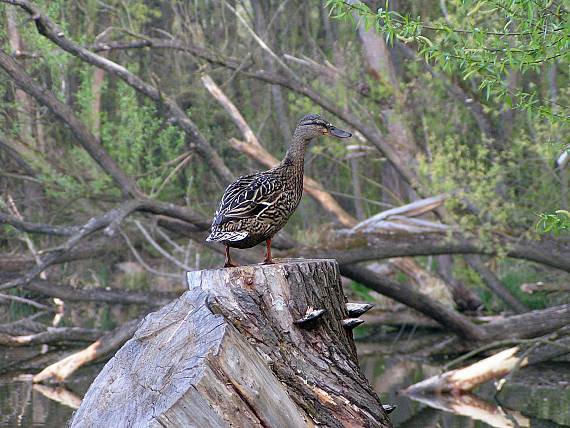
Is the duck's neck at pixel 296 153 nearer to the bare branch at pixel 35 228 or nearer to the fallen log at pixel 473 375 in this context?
the fallen log at pixel 473 375

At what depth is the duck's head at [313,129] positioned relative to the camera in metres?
6.41

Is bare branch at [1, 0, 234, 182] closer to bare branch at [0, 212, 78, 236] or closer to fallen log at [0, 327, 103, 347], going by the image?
bare branch at [0, 212, 78, 236]

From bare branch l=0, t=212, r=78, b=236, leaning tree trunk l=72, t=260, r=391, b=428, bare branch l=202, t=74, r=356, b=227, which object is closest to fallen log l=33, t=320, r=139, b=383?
bare branch l=0, t=212, r=78, b=236

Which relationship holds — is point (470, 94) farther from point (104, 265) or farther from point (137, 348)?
point (137, 348)

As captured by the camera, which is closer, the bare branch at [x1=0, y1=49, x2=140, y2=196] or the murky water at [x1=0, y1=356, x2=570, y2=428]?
the murky water at [x1=0, y1=356, x2=570, y2=428]

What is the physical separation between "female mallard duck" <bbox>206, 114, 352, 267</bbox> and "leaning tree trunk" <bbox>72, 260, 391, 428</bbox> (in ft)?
1.45

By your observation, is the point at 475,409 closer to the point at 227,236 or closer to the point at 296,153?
the point at 296,153

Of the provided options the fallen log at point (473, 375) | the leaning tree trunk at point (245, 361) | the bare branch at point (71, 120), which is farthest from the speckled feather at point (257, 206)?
the bare branch at point (71, 120)

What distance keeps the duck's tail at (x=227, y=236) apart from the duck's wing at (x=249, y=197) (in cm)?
7

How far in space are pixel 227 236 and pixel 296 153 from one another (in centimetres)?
88

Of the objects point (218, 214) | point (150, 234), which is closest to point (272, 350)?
point (218, 214)

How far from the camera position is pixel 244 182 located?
592cm

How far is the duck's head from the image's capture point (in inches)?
252

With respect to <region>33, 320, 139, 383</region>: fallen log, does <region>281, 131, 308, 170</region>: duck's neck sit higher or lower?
higher
